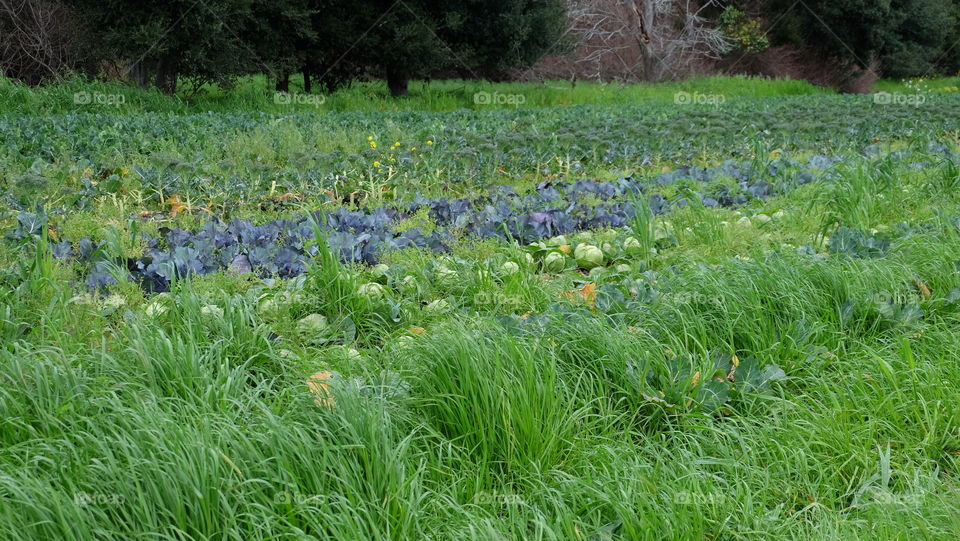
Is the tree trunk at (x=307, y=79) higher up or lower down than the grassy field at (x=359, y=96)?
higher up

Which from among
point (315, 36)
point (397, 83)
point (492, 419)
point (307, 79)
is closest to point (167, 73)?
point (315, 36)

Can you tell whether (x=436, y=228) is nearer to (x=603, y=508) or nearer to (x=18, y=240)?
(x=18, y=240)

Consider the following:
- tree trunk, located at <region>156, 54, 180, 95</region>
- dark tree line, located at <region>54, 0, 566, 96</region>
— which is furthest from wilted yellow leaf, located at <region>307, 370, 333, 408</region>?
tree trunk, located at <region>156, 54, 180, 95</region>

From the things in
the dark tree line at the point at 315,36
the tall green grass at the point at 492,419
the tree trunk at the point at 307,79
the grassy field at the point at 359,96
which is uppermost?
the dark tree line at the point at 315,36

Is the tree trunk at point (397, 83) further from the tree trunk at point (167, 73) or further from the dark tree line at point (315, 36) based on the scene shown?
the tree trunk at point (167, 73)

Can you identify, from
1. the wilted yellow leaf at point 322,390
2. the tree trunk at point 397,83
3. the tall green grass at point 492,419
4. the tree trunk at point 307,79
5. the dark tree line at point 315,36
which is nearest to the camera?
the tall green grass at point 492,419

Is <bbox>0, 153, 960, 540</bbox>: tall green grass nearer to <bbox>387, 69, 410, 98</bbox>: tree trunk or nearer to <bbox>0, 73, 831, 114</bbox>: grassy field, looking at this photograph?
<bbox>0, 73, 831, 114</bbox>: grassy field

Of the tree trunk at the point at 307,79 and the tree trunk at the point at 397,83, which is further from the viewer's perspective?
the tree trunk at the point at 307,79

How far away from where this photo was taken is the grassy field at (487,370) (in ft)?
6.29

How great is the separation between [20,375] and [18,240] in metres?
2.21

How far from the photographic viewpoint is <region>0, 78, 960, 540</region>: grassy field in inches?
75.5

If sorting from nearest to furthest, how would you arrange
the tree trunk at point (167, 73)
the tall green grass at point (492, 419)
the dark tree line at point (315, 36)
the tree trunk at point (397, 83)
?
the tall green grass at point (492, 419)
the dark tree line at point (315, 36)
the tree trunk at point (167, 73)
the tree trunk at point (397, 83)

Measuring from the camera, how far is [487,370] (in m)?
2.36

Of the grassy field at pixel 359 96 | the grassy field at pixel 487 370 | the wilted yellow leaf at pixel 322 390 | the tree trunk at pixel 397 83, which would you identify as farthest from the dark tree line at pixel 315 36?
the wilted yellow leaf at pixel 322 390
